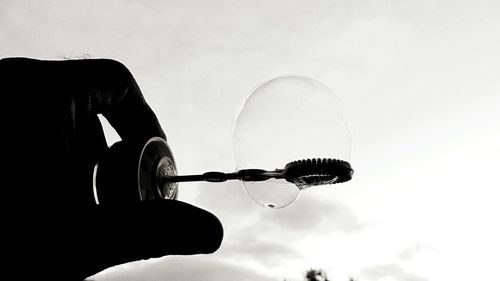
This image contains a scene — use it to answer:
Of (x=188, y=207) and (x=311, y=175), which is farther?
(x=311, y=175)

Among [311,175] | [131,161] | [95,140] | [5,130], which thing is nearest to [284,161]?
[311,175]

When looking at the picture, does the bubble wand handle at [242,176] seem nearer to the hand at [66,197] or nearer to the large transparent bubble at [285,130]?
the large transparent bubble at [285,130]

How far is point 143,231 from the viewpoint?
89.0 inches

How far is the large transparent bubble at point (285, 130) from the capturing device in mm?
3162

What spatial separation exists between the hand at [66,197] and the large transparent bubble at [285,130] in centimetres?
84

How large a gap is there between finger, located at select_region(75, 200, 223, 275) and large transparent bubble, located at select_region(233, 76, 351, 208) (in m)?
0.91

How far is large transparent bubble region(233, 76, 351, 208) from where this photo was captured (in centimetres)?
316

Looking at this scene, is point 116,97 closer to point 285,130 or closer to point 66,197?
point 66,197

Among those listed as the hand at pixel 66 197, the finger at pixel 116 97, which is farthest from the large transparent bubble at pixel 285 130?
the hand at pixel 66 197

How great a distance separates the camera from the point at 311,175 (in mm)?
2988

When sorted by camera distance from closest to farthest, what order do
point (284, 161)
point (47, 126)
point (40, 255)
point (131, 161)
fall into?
point (40, 255), point (47, 126), point (131, 161), point (284, 161)

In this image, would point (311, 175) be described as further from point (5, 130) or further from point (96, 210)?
point (5, 130)

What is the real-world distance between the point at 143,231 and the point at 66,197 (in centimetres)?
46

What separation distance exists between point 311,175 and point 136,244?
1111 millimetres
